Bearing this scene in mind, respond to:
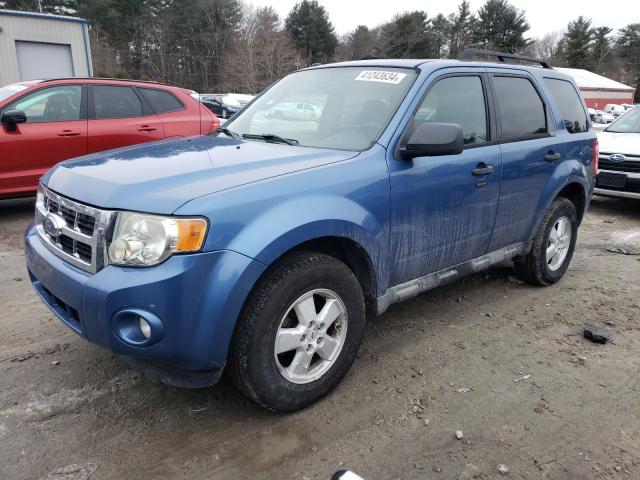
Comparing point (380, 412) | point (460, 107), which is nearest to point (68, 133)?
point (460, 107)

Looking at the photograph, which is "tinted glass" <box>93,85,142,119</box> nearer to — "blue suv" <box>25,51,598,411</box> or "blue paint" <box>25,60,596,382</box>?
"blue suv" <box>25,51,598,411</box>

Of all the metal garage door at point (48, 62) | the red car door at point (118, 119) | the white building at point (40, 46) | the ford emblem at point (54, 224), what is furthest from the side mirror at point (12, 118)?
the metal garage door at point (48, 62)

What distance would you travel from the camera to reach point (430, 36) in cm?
5481

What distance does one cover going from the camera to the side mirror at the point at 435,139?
2857 millimetres

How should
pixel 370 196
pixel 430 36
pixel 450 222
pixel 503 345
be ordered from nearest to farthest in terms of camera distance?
pixel 370 196
pixel 450 222
pixel 503 345
pixel 430 36

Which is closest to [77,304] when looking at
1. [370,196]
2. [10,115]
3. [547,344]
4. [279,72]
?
[370,196]

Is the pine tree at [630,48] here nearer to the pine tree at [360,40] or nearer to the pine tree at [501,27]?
the pine tree at [501,27]

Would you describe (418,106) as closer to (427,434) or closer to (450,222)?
(450,222)

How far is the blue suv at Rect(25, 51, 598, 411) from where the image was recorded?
7.29 ft

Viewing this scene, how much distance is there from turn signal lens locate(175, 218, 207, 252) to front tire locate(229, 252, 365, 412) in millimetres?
385

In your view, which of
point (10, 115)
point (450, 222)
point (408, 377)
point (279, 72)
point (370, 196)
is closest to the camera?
point (370, 196)

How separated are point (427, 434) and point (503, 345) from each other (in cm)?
124

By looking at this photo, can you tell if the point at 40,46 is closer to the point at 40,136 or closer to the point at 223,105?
the point at 223,105

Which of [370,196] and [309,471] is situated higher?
[370,196]
